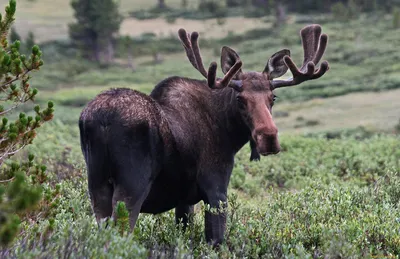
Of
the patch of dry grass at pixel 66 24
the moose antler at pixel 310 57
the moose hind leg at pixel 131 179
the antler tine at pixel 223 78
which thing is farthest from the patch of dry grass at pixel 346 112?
the patch of dry grass at pixel 66 24

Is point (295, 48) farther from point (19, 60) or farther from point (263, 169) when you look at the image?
point (19, 60)

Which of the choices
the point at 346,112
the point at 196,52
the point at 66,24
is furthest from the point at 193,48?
the point at 66,24

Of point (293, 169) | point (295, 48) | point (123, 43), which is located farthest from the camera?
point (123, 43)

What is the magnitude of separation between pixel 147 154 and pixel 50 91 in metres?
34.0

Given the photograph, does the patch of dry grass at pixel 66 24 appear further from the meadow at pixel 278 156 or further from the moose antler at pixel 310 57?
the moose antler at pixel 310 57

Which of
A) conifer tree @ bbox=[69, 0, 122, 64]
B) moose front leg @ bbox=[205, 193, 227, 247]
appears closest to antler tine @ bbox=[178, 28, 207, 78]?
moose front leg @ bbox=[205, 193, 227, 247]

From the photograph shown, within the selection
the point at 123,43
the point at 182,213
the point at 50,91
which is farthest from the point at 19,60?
the point at 123,43

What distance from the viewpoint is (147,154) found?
18.6ft

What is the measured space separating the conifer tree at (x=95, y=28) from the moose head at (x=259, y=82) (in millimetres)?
45314

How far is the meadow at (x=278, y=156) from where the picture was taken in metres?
5.66

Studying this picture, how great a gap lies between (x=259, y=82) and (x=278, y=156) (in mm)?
9375

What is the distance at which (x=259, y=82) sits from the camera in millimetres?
6379

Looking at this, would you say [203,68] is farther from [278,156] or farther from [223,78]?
[278,156]

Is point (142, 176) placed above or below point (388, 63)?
above
